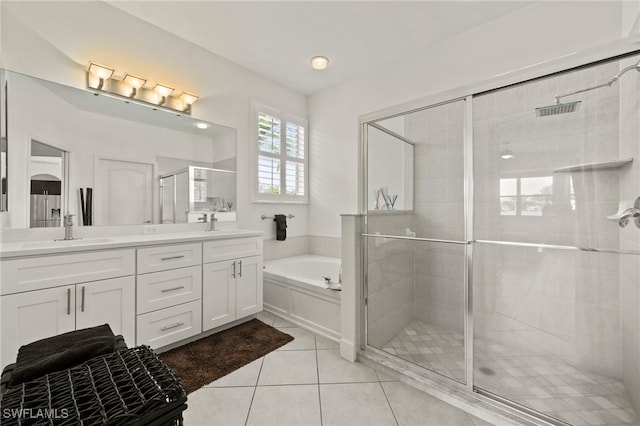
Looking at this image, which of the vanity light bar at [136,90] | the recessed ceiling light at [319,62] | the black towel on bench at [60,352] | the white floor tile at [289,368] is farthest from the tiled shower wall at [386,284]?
the vanity light bar at [136,90]

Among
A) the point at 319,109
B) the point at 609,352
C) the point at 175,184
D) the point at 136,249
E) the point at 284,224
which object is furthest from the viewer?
the point at 319,109

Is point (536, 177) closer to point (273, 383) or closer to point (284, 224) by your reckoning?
point (273, 383)

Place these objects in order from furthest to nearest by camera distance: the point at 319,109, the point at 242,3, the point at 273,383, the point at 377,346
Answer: the point at 319,109
the point at 242,3
the point at 377,346
the point at 273,383

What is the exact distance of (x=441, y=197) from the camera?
1724mm

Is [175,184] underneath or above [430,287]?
above

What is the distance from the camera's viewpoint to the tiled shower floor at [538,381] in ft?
4.35

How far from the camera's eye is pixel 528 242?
5.10 ft

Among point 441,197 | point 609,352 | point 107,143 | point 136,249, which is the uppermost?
point 107,143

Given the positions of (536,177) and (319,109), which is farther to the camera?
(319,109)

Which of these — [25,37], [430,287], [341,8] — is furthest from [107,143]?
[430,287]

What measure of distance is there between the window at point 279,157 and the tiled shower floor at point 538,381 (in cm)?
236

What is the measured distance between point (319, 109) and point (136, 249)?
9.05 feet

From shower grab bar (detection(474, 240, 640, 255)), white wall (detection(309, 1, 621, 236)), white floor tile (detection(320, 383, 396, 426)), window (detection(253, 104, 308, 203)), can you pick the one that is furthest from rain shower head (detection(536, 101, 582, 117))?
window (detection(253, 104, 308, 203))

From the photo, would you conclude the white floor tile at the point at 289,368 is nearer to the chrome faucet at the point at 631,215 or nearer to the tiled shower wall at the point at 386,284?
the tiled shower wall at the point at 386,284
